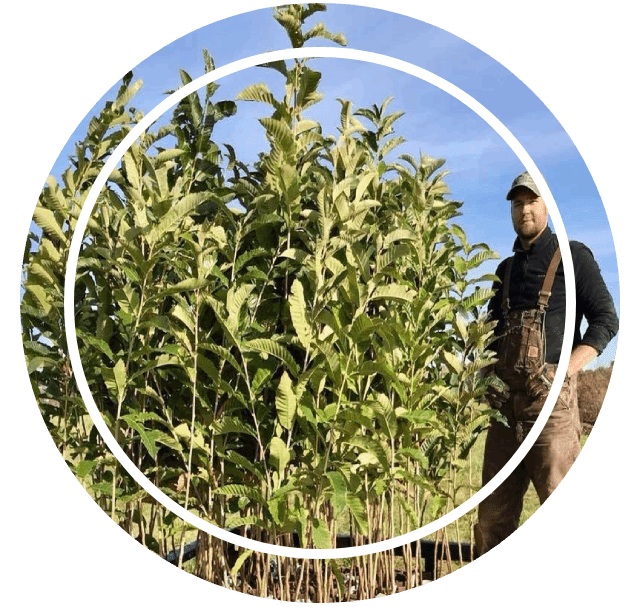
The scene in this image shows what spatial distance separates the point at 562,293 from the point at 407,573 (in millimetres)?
1368

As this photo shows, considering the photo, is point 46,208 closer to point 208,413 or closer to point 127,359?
point 127,359

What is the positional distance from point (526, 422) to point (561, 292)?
55 centimetres

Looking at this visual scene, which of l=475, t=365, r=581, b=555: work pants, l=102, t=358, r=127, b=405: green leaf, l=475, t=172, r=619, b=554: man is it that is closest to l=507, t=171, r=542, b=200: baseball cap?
l=475, t=172, r=619, b=554: man

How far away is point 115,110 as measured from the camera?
2.92 m

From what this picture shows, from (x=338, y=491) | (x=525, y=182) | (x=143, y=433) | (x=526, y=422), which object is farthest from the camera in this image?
(x=526, y=422)

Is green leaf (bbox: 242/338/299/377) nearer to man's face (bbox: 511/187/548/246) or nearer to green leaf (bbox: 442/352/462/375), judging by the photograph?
green leaf (bbox: 442/352/462/375)

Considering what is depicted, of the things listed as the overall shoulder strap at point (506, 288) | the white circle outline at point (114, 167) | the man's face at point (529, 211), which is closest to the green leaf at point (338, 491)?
the white circle outline at point (114, 167)

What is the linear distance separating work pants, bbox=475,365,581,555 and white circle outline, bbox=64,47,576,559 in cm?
5

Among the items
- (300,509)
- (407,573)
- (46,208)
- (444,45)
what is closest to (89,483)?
(300,509)

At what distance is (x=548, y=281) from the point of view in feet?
9.28

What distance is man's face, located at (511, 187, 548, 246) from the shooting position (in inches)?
110

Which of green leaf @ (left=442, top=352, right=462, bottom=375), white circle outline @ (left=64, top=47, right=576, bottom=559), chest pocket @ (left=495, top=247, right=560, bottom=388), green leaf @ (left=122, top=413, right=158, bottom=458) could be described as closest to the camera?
green leaf @ (left=122, top=413, right=158, bottom=458)

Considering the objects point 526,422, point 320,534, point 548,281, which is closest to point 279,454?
point 320,534

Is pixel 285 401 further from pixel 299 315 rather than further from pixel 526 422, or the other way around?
pixel 526 422
